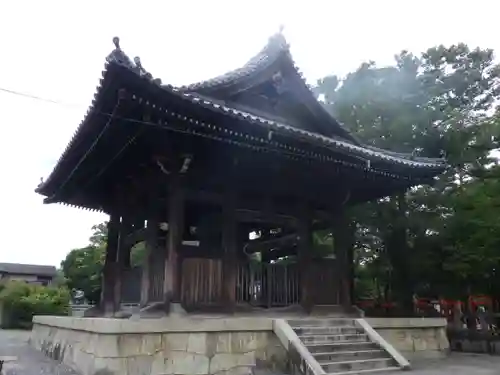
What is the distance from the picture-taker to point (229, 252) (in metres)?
8.53

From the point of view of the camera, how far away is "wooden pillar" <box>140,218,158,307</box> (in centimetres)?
877

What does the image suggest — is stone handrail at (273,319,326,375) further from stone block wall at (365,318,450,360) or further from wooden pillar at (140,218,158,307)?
wooden pillar at (140,218,158,307)

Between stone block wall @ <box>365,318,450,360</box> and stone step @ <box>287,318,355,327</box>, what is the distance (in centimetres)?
51

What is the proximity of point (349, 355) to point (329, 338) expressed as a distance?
509 millimetres

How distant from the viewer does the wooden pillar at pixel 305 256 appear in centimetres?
929

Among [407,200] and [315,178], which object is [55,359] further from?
[407,200]

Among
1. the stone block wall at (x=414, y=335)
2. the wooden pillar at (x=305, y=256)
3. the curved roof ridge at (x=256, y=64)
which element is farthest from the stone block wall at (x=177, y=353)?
the curved roof ridge at (x=256, y=64)

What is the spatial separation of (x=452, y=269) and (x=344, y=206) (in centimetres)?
397

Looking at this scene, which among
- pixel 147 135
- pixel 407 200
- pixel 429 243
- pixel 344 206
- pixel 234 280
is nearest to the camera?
pixel 147 135

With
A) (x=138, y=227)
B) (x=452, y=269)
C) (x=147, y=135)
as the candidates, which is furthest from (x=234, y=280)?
(x=452, y=269)

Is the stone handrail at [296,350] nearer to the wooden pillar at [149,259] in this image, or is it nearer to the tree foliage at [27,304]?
the wooden pillar at [149,259]

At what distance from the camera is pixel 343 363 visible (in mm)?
7199

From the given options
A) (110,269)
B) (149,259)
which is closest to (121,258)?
(110,269)

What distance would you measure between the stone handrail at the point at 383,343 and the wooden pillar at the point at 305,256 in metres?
1.08
